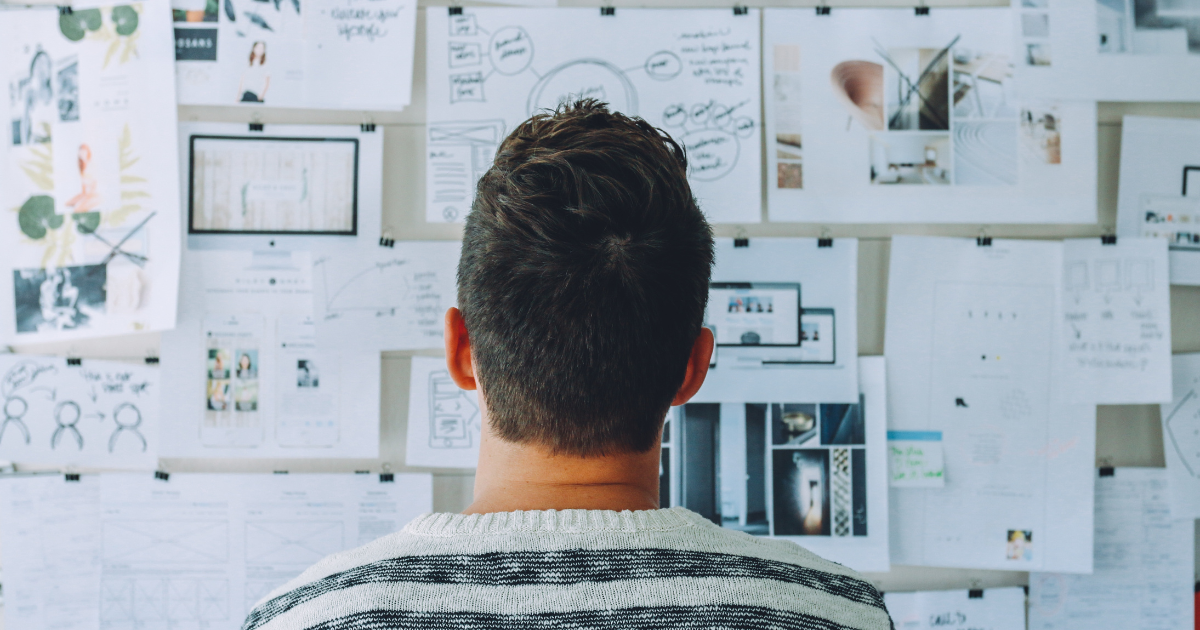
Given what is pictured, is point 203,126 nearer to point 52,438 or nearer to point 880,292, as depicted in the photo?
point 52,438

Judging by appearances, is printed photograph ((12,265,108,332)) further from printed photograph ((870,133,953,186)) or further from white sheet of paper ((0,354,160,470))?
printed photograph ((870,133,953,186))

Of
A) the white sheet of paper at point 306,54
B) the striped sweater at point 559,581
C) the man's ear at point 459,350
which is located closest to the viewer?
the striped sweater at point 559,581

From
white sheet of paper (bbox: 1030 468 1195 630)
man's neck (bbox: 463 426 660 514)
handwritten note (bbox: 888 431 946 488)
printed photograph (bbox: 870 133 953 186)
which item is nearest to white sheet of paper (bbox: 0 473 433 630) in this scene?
man's neck (bbox: 463 426 660 514)

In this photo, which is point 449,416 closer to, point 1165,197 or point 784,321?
point 784,321

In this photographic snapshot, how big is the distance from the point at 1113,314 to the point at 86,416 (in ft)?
5.49

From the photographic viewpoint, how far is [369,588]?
1.52ft

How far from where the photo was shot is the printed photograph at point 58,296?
44.6 inches

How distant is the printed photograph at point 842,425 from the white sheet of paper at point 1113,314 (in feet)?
1.10

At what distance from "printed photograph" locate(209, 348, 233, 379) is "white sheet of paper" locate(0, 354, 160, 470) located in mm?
95

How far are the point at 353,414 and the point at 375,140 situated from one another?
1.45 ft

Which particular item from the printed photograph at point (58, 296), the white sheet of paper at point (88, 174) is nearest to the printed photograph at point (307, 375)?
the white sheet of paper at point (88, 174)

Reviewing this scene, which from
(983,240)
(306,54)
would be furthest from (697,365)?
(306,54)

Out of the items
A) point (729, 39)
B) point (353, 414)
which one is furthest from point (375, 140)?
point (729, 39)

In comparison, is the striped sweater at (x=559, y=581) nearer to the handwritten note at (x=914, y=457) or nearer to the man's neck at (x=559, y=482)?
the man's neck at (x=559, y=482)
